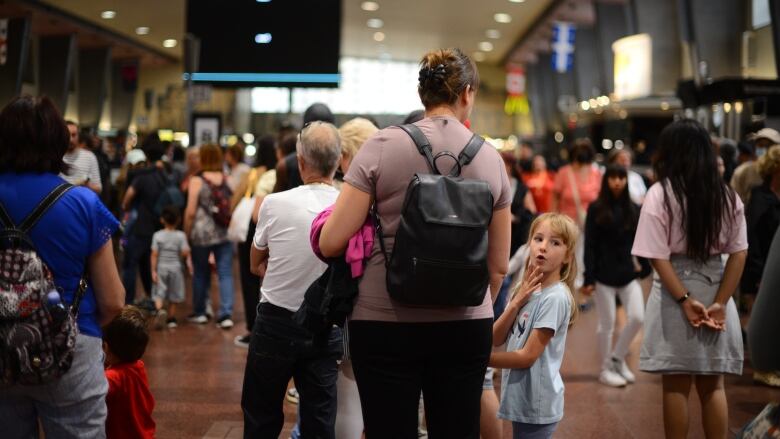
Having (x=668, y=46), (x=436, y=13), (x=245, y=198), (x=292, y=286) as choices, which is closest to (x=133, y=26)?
(x=436, y=13)

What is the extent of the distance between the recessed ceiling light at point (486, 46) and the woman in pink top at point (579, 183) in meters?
27.9

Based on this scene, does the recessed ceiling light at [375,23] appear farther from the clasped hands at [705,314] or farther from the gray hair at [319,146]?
the gray hair at [319,146]

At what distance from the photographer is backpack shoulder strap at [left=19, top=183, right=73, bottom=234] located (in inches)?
115

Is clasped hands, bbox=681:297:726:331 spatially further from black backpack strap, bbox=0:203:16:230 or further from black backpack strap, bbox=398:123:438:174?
black backpack strap, bbox=0:203:16:230

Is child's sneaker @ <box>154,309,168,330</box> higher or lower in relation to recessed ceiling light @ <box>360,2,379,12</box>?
lower

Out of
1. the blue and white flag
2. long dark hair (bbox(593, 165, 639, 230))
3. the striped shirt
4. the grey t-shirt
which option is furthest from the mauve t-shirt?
the blue and white flag

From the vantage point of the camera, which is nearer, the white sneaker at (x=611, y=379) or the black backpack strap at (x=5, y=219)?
the black backpack strap at (x=5, y=219)

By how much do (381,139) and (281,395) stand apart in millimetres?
1515

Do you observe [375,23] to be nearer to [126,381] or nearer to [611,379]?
[611,379]

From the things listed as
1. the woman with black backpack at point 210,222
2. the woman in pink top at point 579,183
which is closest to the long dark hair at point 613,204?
the woman with black backpack at point 210,222

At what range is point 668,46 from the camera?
884 inches

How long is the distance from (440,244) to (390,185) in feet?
0.90

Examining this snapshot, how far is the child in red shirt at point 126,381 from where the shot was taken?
13.4 ft

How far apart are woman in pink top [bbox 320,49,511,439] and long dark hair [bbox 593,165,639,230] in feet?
14.4
